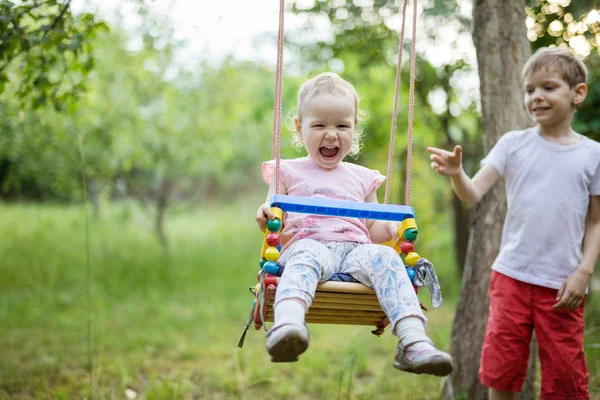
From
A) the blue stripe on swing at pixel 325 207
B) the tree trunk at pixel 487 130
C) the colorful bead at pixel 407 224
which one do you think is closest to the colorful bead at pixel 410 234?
the colorful bead at pixel 407 224

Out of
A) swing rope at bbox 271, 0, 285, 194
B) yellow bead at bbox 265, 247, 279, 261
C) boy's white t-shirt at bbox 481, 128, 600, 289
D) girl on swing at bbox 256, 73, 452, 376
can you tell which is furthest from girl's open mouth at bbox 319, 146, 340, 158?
boy's white t-shirt at bbox 481, 128, 600, 289

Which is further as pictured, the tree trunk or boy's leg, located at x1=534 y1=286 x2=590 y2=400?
the tree trunk

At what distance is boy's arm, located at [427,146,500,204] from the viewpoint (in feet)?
8.16

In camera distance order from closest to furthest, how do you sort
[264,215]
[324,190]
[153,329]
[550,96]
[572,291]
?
1. [264,215]
2. [572,291]
3. [550,96]
4. [324,190]
5. [153,329]

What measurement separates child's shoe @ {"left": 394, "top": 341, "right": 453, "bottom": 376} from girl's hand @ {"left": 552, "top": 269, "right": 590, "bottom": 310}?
2.64 feet

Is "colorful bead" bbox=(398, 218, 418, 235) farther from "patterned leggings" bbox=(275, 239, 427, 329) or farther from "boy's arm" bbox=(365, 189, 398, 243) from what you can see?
"boy's arm" bbox=(365, 189, 398, 243)

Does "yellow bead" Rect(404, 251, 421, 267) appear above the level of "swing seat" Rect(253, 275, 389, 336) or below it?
above

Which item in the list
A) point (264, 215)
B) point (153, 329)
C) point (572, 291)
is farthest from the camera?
point (153, 329)

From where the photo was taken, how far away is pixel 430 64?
721 cm

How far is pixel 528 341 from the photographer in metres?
2.72

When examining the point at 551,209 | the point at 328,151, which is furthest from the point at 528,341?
the point at 328,151

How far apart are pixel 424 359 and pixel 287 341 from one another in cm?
49

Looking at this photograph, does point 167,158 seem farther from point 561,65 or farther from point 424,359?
point 424,359

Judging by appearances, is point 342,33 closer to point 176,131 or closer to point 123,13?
point 123,13
